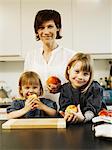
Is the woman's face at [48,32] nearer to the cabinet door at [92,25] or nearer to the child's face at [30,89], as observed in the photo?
the child's face at [30,89]

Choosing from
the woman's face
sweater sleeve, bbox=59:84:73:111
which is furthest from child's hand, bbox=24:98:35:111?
the woman's face

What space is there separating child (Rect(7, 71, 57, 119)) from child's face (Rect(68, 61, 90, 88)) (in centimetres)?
14

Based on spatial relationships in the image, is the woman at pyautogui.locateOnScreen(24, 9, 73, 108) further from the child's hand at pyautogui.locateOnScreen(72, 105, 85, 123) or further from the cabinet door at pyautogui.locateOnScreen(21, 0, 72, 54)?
the cabinet door at pyautogui.locateOnScreen(21, 0, 72, 54)

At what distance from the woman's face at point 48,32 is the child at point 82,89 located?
0.14m

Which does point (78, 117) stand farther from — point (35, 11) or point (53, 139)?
point (35, 11)

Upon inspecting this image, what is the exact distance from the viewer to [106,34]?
7.94 feet

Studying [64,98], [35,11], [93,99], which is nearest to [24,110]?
[64,98]

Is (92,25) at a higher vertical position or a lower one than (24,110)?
higher

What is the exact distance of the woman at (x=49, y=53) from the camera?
1053 mm

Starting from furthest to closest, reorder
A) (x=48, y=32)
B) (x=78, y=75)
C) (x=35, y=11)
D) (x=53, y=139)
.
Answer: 1. (x=35, y=11)
2. (x=48, y=32)
3. (x=78, y=75)
4. (x=53, y=139)

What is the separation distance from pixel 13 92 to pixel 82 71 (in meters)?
1.81

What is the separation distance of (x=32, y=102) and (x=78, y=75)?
0.64ft

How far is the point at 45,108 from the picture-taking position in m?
1.00

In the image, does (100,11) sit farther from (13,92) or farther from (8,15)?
(13,92)
